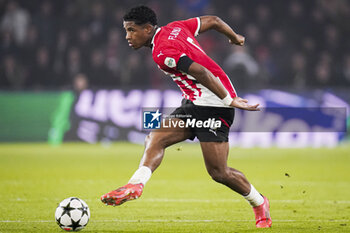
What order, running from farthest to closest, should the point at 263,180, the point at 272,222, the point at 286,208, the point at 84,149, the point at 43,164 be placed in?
the point at 84,149 < the point at 43,164 < the point at 263,180 < the point at 286,208 < the point at 272,222

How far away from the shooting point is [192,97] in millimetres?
6199

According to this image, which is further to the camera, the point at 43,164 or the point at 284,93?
the point at 284,93

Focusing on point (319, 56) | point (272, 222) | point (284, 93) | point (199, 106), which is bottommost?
point (272, 222)

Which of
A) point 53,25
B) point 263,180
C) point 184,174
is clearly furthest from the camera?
point 53,25

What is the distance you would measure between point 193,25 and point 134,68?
1156 cm

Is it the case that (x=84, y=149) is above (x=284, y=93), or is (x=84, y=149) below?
below

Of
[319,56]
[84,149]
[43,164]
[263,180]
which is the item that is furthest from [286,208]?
[319,56]

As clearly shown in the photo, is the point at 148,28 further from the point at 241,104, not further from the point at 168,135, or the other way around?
the point at 241,104

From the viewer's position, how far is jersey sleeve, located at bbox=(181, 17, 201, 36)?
20.9ft

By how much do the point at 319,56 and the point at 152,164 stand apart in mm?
14160

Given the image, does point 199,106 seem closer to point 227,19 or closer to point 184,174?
point 184,174

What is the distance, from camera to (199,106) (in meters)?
6.14

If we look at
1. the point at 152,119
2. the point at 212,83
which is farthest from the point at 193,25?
the point at 152,119

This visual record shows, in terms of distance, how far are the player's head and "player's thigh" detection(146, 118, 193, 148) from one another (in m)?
0.85
